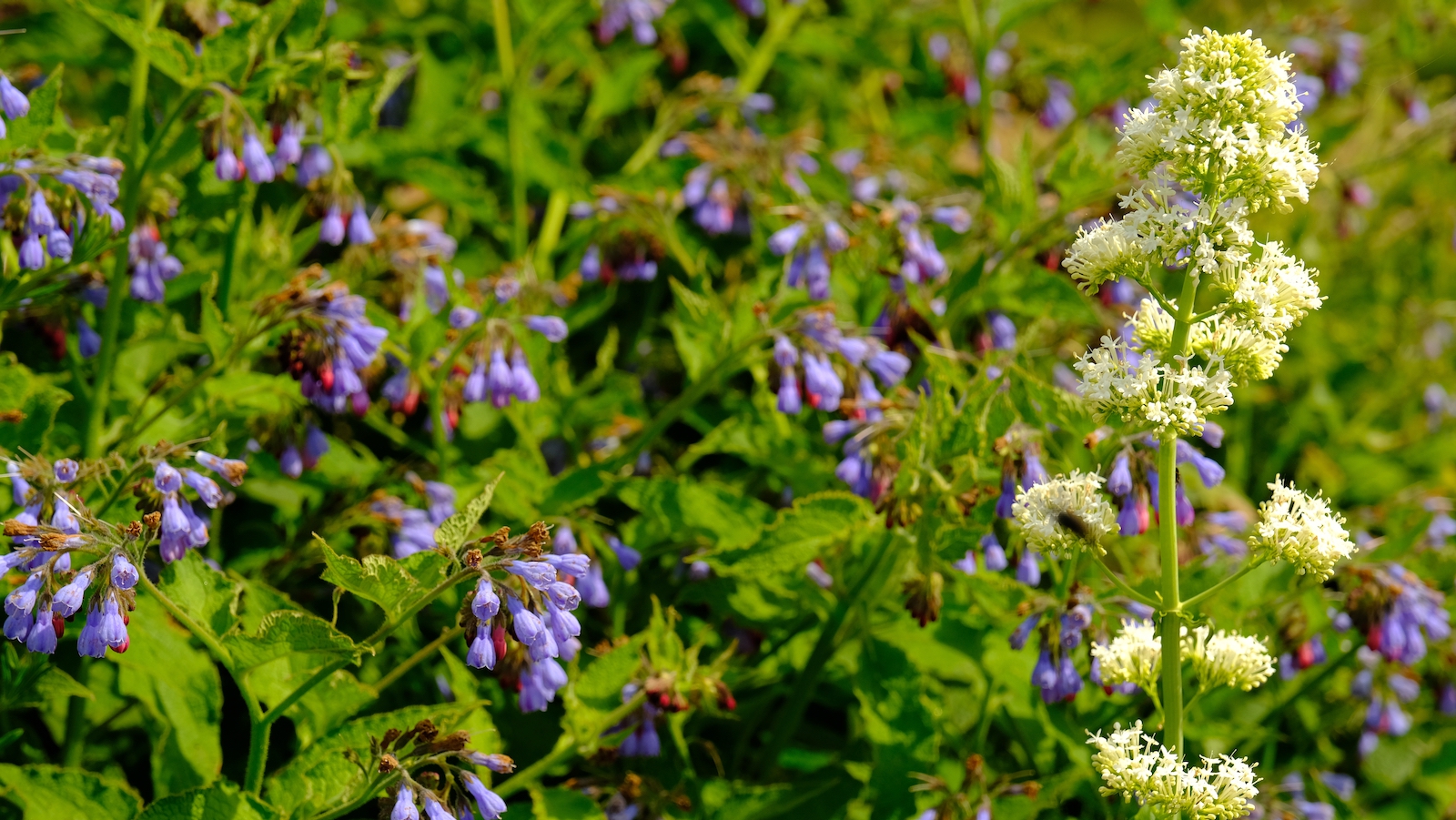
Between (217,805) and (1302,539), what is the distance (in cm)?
188

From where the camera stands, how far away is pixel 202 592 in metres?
2.46

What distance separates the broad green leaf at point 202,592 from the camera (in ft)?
7.91

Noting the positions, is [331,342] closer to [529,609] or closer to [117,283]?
[117,283]

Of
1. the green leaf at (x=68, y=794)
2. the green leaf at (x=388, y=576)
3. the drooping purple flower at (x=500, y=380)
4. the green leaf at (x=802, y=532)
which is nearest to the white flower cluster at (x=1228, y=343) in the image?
the green leaf at (x=802, y=532)

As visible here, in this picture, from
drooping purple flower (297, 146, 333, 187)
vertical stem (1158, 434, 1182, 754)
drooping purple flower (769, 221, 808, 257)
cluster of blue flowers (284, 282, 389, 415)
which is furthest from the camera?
drooping purple flower (769, 221, 808, 257)

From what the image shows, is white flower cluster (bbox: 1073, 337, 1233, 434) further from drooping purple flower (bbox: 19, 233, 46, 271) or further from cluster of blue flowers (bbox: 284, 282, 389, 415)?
drooping purple flower (bbox: 19, 233, 46, 271)

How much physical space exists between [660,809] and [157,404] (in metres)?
1.64

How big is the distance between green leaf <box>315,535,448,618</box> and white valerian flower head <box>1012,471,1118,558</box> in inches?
37.0

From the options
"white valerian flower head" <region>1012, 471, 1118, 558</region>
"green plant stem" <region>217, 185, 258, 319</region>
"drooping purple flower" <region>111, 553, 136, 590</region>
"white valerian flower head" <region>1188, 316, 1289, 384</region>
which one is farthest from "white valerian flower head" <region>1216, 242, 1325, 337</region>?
"green plant stem" <region>217, 185, 258, 319</region>

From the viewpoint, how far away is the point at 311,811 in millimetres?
2465

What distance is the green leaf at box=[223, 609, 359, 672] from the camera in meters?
2.21

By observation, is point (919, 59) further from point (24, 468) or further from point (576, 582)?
point (24, 468)

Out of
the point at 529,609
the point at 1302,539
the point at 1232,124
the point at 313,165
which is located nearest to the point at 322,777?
the point at 529,609

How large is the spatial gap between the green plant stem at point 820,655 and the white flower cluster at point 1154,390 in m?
1.07
